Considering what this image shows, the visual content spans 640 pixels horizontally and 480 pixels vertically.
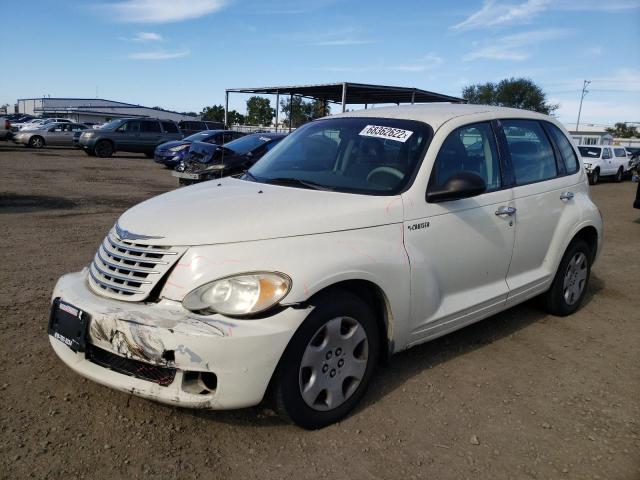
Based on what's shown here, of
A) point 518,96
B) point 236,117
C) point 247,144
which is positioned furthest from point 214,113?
point 247,144

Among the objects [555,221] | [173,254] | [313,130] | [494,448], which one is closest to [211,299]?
[173,254]

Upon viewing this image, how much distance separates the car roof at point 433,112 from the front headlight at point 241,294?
1652 mm

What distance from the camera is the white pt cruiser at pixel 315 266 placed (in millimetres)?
2514

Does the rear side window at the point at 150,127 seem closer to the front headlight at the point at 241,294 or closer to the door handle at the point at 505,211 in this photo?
the door handle at the point at 505,211

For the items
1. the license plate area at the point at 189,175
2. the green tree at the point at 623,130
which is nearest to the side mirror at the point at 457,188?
the license plate area at the point at 189,175

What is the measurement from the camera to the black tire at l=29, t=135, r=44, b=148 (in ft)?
90.2

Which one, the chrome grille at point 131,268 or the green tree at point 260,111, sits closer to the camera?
the chrome grille at point 131,268

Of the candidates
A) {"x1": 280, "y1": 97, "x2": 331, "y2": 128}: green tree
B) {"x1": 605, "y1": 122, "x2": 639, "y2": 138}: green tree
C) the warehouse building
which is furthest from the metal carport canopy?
{"x1": 605, "y1": 122, "x2": 639, "y2": 138}: green tree

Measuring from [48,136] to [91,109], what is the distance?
60.9 metres

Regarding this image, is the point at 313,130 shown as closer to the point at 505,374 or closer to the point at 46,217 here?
the point at 505,374

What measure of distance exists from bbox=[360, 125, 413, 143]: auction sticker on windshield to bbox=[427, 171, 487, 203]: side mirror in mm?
442

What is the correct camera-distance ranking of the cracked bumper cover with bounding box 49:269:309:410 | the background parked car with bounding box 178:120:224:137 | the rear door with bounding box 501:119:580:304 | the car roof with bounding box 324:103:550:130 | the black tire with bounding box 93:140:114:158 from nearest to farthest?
1. the cracked bumper cover with bounding box 49:269:309:410
2. the car roof with bounding box 324:103:550:130
3. the rear door with bounding box 501:119:580:304
4. the black tire with bounding box 93:140:114:158
5. the background parked car with bounding box 178:120:224:137

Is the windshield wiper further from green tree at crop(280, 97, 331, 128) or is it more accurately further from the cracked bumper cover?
green tree at crop(280, 97, 331, 128)

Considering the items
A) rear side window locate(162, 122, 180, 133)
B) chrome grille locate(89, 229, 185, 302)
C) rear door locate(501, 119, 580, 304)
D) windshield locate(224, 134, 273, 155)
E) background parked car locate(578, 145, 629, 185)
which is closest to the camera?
chrome grille locate(89, 229, 185, 302)
